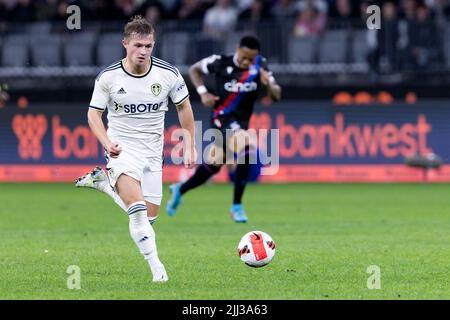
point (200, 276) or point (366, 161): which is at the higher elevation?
point (366, 161)

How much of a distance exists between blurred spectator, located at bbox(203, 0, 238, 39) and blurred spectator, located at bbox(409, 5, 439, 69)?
3858 mm

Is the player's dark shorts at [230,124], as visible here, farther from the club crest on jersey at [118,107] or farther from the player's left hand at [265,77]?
the club crest on jersey at [118,107]

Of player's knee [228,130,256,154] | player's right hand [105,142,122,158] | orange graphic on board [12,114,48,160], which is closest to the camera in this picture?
player's right hand [105,142,122,158]

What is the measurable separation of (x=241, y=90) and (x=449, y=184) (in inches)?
389

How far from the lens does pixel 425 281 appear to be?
10.0 metres

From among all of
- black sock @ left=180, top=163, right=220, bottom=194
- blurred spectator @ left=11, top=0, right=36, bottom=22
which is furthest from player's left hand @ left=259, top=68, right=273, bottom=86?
blurred spectator @ left=11, top=0, right=36, bottom=22

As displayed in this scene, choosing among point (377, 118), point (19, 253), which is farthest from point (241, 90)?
point (377, 118)

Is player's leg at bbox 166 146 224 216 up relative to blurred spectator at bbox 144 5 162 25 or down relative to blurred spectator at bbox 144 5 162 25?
down

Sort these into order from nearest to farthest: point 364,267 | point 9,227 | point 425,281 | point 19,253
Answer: point 425,281
point 364,267
point 19,253
point 9,227

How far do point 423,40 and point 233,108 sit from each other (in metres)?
9.82

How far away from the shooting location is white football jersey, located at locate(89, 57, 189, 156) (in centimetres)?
1025

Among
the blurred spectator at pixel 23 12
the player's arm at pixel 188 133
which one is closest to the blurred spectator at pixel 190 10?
the blurred spectator at pixel 23 12

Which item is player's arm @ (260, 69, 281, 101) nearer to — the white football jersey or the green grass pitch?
the green grass pitch

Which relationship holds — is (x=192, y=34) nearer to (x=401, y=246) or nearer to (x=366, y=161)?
(x=366, y=161)
